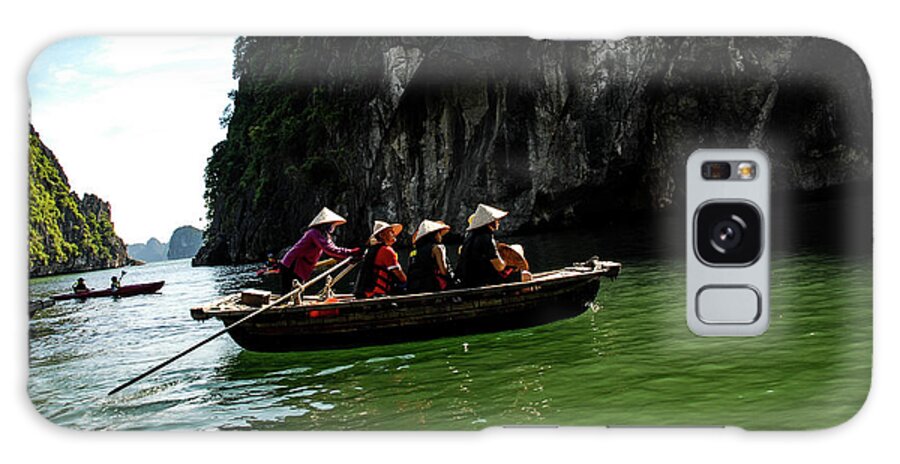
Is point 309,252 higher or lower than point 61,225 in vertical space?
lower

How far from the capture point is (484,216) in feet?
23.5

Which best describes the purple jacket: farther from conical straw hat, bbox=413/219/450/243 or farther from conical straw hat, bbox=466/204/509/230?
conical straw hat, bbox=466/204/509/230

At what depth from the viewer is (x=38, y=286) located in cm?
645

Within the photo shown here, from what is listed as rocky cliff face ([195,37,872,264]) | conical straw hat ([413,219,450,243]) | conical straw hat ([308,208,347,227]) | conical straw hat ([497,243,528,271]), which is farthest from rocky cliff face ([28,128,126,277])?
conical straw hat ([497,243,528,271])

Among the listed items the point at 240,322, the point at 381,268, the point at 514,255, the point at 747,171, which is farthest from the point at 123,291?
the point at 747,171

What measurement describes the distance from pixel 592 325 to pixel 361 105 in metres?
2.72

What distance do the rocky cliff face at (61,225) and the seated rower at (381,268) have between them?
1894mm

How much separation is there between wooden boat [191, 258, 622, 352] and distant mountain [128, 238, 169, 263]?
1280mm

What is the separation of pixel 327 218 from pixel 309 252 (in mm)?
381

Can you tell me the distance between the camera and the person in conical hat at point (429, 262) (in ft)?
24.5

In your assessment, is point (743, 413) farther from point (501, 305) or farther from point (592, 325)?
point (501, 305)

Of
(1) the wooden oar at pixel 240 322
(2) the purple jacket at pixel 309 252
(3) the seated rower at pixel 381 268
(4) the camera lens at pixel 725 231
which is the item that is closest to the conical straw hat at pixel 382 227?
(3) the seated rower at pixel 381 268

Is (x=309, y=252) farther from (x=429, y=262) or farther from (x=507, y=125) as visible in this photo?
(x=507, y=125)

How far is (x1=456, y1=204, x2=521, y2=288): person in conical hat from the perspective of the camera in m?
7.17
